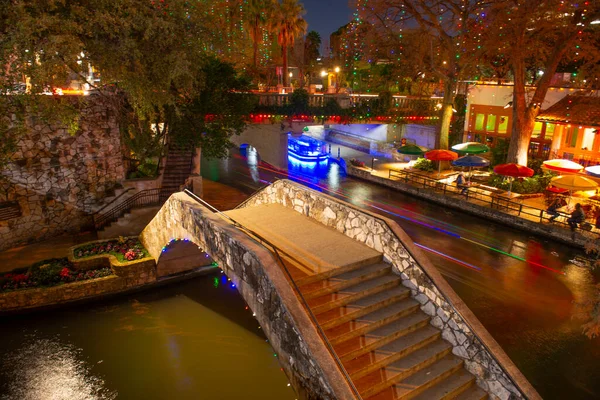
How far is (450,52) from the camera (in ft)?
85.2

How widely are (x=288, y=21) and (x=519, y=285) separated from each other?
110ft

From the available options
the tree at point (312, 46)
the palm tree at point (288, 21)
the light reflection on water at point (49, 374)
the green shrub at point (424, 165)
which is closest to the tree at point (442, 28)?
the green shrub at point (424, 165)

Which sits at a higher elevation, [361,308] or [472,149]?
[472,149]

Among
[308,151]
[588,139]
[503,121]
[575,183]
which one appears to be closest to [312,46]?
[308,151]

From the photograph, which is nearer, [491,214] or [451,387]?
[451,387]

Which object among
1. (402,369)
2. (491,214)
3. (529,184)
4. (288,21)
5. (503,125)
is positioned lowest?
(491,214)

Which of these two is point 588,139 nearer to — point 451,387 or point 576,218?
point 576,218

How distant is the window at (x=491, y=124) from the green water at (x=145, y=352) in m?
24.9

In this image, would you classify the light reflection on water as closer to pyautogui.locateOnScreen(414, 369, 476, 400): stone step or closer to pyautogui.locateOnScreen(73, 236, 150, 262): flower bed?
pyautogui.locateOnScreen(73, 236, 150, 262): flower bed

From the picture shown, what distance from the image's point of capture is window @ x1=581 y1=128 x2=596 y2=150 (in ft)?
82.2

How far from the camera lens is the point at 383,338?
7648 mm

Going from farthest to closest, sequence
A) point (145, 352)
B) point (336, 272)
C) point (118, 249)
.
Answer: point (118, 249), point (145, 352), point (336, 272)

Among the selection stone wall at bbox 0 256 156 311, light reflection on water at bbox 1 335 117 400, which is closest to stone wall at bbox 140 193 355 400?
light reflection on water at bbox 1 335 117 400

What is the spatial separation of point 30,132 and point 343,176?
763 inches
